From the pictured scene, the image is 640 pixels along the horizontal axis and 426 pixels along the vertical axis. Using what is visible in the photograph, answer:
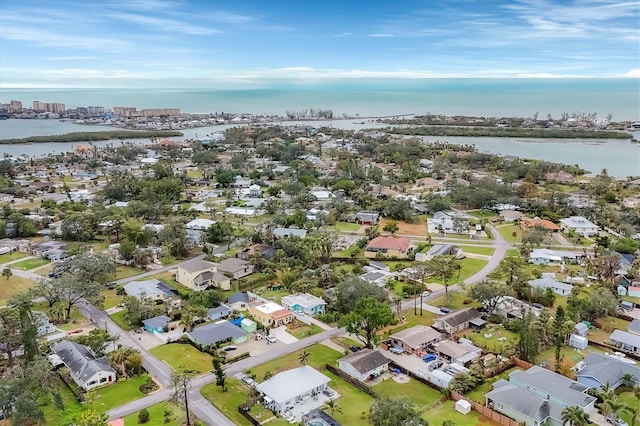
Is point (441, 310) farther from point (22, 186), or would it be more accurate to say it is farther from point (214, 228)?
point (22, 186)

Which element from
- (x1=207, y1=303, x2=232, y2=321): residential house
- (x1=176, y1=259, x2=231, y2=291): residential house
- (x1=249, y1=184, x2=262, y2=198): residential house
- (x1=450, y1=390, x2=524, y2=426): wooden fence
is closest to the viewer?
(x1=450, y1=390, x2=524, y2=426): wooden fence

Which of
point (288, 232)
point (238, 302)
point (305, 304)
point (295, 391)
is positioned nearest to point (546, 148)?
point (288, 232)

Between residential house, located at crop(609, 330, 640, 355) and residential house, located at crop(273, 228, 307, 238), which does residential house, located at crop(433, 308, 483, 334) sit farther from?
residential house, located at crop(273, 228, 307, 238)

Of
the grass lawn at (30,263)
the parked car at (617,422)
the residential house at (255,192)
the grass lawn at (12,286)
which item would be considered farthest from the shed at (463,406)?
the residential house at (255,192)

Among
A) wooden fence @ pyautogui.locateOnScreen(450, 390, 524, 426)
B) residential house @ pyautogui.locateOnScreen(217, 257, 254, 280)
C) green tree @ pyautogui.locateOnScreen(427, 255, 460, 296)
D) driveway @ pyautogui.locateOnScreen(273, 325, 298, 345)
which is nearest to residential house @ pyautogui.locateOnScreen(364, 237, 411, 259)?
green tree @ pyautogui.locateOnScreen(427, 255, 460, 296)

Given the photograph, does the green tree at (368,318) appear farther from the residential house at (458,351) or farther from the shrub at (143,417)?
the shrub at (143,417)

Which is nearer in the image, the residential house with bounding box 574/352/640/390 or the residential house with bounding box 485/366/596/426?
the residential house with bounding box 485/366/596/426

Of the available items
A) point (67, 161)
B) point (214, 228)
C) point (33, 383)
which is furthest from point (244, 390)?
point (67, 161)

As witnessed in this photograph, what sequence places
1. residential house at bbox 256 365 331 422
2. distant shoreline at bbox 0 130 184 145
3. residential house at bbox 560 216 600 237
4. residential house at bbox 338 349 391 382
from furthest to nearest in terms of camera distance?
distant shoreline at bbox 0 130 184 145 < residential house at bbox 560 216 600 237 < residential house at bbox 338 349 391 382 < residential house at bbox 256 365 331 422
